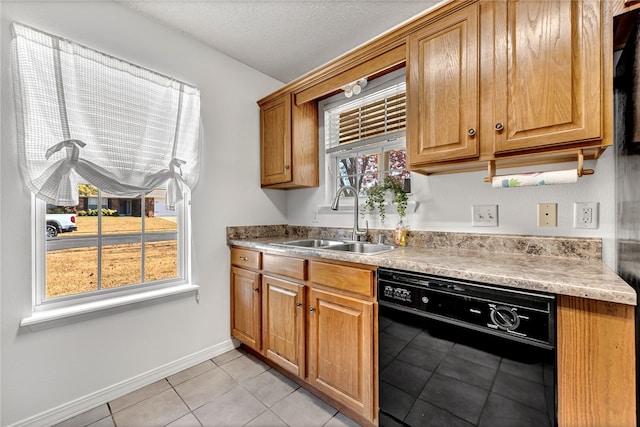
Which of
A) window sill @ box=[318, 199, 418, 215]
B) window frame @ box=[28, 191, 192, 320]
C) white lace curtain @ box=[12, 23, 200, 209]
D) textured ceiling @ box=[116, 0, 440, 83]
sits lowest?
window frame @ box=[28, 191, 192, 320]

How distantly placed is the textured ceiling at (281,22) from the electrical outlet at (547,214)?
56.5 inches

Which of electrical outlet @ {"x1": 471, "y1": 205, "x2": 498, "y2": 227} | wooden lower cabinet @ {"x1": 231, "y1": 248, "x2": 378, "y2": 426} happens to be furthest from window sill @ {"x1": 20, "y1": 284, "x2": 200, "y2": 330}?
electrical outlet @ {"x1": 471, "y1": 205, "x2": 498, "y2": 227}

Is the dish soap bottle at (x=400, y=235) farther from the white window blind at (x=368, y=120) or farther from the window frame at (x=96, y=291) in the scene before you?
the window frame at (x=96, y=291)

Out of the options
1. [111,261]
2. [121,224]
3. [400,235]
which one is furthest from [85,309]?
[400,235]

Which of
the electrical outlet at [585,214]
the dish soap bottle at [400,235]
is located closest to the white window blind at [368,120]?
the dish soap bottle at [400,235]

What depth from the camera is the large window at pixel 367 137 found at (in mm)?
2072

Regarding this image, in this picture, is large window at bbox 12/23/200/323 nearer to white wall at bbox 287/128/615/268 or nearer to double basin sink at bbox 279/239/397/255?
double basin sink at bbox 279/239/397/255

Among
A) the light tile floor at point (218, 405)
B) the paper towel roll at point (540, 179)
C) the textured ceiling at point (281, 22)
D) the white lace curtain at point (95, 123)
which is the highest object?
the textured ceiling at point (281, 22)

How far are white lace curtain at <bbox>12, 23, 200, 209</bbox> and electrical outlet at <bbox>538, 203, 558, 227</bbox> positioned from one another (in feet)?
7.32

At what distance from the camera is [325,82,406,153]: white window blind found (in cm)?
206

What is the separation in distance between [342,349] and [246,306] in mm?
981

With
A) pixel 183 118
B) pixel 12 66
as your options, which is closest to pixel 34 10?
pixel 12 66

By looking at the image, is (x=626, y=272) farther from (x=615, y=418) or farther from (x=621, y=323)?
(x=615, y=418)

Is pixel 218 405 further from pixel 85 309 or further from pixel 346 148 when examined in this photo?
pixel 346 148
